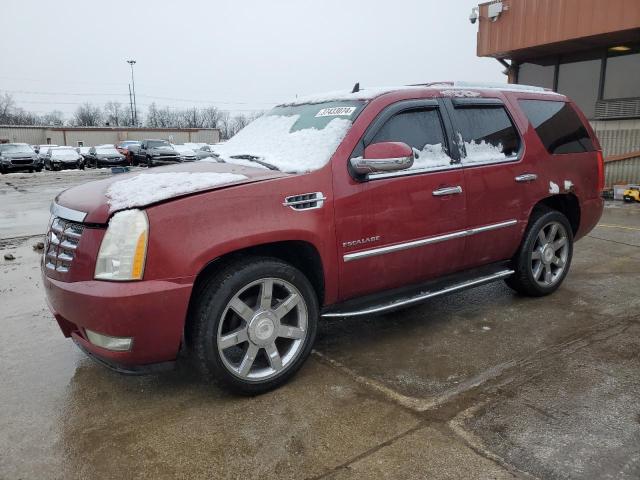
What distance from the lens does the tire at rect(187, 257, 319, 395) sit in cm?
283

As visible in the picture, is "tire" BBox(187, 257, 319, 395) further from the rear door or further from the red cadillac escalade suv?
the rear door

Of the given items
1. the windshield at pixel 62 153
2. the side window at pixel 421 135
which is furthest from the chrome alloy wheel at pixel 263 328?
the windshield at pixel 62 153

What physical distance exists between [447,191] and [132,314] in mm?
2316

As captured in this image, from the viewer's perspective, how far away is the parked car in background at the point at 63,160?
2803 centimetres

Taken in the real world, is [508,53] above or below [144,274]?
above

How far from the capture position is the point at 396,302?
357cm

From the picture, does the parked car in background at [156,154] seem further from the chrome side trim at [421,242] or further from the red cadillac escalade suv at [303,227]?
the chrome side trim at [421,242]

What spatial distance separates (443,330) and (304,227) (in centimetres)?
164

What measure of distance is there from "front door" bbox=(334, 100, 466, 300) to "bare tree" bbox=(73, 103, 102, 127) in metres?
102

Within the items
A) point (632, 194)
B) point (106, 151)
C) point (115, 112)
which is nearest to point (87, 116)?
point (115, 112)

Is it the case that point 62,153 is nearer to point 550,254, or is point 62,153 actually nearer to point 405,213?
point 550,254

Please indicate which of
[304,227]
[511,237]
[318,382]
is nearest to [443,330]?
[511,237]

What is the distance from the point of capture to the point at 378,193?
338cm

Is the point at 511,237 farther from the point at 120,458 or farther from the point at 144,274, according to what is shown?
the point at 120,458
